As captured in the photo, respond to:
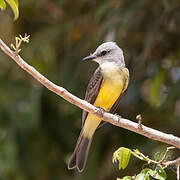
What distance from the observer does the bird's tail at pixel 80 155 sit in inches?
135

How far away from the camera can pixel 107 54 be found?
3.63m

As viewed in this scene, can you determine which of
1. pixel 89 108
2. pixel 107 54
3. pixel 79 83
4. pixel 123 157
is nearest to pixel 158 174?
pixel 123 157

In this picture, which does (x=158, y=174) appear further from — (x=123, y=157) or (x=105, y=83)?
(x=105, y=83)

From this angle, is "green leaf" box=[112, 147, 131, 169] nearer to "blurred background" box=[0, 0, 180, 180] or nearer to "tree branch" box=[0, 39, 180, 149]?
"tree branch" box=[0, 39, 180, 149]

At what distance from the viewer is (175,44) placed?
4570 mm

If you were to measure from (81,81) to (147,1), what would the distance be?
1098 mm

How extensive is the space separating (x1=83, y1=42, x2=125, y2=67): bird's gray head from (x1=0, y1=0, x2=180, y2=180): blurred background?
536 millimetres

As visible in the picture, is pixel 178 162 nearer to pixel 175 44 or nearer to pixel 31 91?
pixel 175 44

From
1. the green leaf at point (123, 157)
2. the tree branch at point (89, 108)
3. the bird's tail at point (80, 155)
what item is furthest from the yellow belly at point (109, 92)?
the green leaf at point (123, 157)

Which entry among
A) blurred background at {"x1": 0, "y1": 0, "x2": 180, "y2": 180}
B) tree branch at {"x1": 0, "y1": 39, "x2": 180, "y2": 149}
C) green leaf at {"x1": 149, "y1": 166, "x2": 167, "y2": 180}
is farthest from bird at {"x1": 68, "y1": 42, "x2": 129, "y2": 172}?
green leaf at {"x1": 149, "y1": 166, "x2": 167, "y2": 180}

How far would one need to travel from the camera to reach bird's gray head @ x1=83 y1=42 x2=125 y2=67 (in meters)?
3.60

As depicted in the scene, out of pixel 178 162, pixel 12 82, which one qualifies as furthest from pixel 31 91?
pixel 178 162

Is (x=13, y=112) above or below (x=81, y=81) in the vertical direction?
below

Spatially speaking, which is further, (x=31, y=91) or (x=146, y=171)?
(x=31, y=91)
